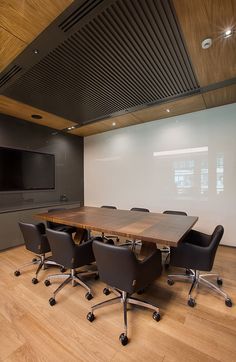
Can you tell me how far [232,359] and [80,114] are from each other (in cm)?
424

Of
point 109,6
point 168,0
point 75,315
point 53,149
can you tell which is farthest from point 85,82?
point 75,315

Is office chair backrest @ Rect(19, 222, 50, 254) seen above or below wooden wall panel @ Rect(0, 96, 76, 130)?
below

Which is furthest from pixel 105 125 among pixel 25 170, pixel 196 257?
pixel 196 257

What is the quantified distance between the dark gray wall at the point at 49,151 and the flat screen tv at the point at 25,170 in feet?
0.42

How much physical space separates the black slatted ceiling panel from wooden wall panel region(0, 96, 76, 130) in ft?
0.81

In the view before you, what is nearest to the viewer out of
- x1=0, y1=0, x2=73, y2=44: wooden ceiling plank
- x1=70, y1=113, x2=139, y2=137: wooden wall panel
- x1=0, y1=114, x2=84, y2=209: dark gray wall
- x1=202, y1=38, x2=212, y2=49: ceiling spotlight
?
x1=0, y1=0, x2=73, y2=44: wooden ceiling plank

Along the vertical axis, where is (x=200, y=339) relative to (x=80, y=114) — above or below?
below

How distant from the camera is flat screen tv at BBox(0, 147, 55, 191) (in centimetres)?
391

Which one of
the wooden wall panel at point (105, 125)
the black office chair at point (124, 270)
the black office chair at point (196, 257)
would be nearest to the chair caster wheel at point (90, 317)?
the black office chair at point (124, 270)

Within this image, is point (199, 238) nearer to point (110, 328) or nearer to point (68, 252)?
point (110, 328)

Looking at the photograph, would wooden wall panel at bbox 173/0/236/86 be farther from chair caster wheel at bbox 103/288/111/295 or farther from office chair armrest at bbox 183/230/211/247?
chair caster wheel at bbox 103/288/111/295

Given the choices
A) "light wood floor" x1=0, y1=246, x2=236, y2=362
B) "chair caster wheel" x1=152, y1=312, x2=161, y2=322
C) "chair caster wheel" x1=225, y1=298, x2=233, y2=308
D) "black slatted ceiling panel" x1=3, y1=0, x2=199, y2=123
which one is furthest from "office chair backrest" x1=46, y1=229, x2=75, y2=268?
"black slatted ceiling panel" x1=3, y1=0, x2=199, y2=123

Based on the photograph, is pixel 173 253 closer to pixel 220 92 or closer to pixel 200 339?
pixel 200 339

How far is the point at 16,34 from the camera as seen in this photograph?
6.00 feet
